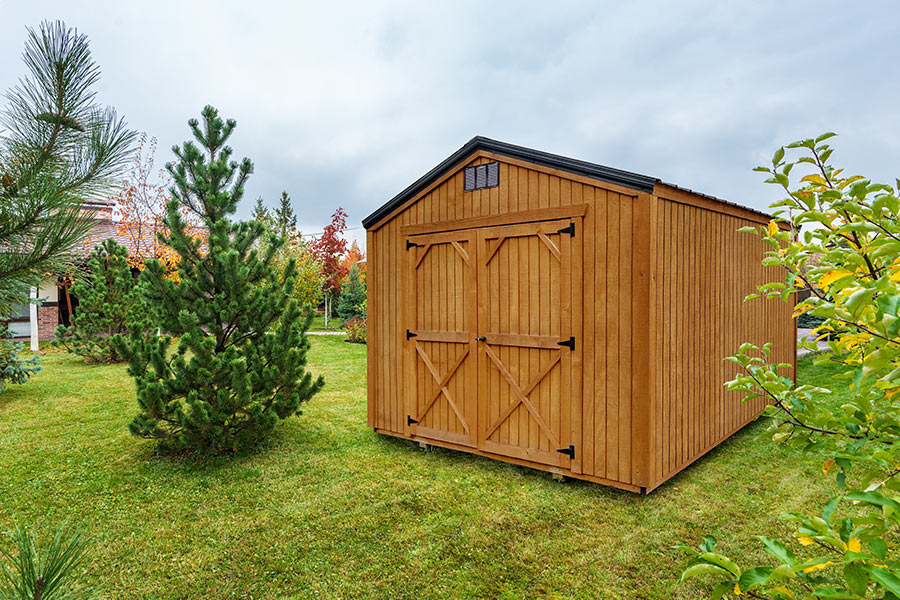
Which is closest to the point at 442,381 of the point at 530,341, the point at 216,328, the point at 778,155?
the point at 530,341

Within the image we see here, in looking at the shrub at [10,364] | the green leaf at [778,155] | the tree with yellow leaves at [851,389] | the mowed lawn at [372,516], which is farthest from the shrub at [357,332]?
the green leaf at [778,155]

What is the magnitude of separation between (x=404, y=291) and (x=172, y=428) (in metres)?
2.64

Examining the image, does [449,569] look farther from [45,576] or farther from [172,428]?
[172,428]

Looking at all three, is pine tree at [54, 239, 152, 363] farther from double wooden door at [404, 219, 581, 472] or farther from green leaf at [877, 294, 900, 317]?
green leaf at [877, 294, 900, 317]

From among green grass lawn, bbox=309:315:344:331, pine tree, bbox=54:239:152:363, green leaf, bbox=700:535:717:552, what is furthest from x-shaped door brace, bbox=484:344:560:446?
green grass lawn, bbox=309:315:344:331

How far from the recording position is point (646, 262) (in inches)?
149

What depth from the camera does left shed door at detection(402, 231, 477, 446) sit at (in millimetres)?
4758

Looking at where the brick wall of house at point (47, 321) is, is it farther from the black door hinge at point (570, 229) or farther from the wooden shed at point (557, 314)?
the black door hinge at point (570, 229)

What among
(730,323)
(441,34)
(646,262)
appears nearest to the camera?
(646,262)

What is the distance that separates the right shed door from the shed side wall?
2.17ft

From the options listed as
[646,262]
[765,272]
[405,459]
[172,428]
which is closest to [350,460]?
[405,459]

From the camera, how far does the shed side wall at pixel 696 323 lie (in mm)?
3979

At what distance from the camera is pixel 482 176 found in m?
4.66

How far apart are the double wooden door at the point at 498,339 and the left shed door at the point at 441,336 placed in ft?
0.03
